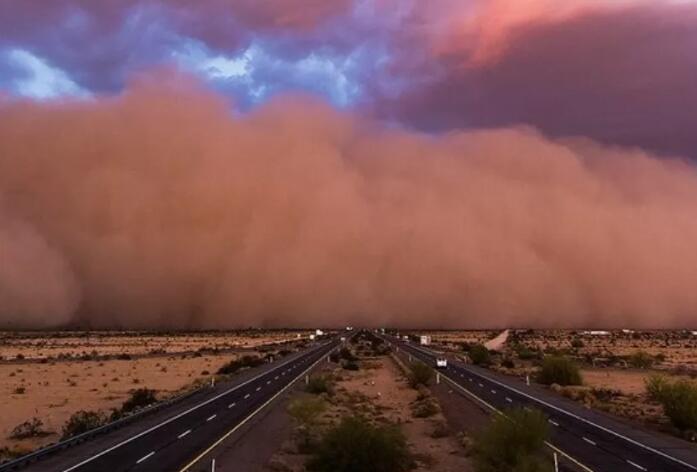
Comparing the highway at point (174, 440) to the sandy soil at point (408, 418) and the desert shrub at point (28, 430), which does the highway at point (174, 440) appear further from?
the sandy soil at point (408, 418)

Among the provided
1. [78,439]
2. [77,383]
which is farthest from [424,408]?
[77,383]

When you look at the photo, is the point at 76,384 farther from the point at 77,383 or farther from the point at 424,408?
the point at 424,408

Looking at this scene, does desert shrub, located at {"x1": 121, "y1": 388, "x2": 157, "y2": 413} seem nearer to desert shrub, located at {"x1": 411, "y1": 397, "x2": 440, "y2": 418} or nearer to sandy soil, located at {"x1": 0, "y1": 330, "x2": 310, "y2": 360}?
desert shrub, located at {"x1": 411, "y1": 397, "x2": 440, "y2": 418}

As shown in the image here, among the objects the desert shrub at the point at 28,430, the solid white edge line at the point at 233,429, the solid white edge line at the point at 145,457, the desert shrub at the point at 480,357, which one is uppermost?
the desert shrub at the point at 480,357

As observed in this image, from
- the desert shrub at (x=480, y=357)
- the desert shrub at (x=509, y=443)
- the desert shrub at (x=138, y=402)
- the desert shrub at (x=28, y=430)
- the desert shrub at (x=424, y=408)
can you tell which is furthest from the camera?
the desert shrub at (x=480, y=357)

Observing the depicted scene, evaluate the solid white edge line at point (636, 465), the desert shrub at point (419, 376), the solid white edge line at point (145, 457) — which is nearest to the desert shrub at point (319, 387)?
the desert shrub at point (419, 376)

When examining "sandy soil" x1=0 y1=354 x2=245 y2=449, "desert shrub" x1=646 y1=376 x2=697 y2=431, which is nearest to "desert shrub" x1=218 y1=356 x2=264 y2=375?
"sandy soil" x1=0 y1=354 x2=245 y2=449

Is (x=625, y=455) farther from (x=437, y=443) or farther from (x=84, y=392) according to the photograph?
(x=84, y=392)
